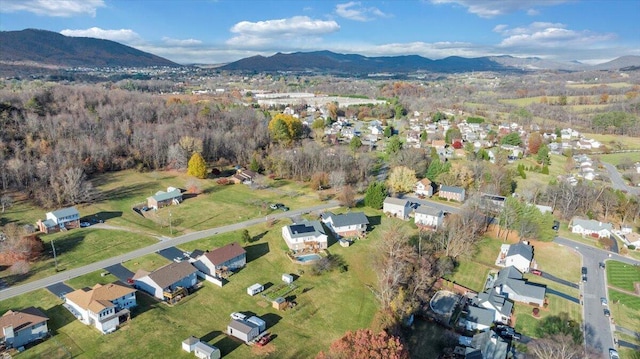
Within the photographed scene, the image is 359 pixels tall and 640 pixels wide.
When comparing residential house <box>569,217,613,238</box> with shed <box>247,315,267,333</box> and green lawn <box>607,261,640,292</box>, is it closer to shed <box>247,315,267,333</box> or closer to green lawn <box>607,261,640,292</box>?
green lawn <box>607,261,640,292</box>

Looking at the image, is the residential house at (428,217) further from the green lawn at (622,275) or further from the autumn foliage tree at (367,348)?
the autumn foliage tree at (367,348)

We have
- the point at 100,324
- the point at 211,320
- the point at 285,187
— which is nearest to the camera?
the point at 100,324

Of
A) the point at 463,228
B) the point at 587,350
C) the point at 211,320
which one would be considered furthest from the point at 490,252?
the point at 211,320

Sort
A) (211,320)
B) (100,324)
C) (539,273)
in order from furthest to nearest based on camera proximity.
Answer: (539,273) → (211,320) → (100,324)

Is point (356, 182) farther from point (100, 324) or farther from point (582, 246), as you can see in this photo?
point (100, 324)

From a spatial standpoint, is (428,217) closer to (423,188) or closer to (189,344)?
(423,188)

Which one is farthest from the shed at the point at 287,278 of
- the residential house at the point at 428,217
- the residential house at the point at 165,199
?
the residential house at the point at 165,199
